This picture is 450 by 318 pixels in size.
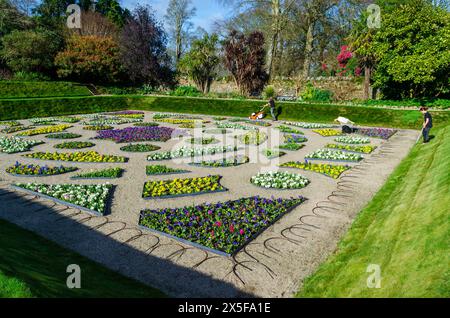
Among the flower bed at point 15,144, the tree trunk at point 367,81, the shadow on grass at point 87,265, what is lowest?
the shadow on grass at point 87,265

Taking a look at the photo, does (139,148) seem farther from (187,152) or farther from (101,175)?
(101,175)

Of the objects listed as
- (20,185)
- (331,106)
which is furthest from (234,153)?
(331,106)

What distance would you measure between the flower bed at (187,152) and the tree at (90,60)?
30.6 meters

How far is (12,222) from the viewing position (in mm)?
7535

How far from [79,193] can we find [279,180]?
6.00m

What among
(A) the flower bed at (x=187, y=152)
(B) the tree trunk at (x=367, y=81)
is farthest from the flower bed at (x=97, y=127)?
(B) the tree trunk at (x=367, y=81)

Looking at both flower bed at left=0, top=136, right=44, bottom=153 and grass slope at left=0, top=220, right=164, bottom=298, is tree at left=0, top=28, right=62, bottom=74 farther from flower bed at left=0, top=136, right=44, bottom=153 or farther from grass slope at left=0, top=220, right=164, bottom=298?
grass slope at left=0, top=220, right=164, bottom=298

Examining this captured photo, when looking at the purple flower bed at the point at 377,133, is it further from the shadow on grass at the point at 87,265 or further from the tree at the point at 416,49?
the shadow on grass at the point at 87,265

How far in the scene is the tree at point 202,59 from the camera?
3938 centimetres

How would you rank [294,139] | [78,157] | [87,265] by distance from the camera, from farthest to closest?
[294,139]
[78,157]
[87,265]

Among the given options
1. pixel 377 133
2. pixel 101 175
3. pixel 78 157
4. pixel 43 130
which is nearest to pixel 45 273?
pixel 101 175

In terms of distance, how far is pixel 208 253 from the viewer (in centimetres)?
647

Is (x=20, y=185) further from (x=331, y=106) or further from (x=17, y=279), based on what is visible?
(x=331, y=106)

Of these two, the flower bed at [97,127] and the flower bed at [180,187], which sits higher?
the flower bed at [97,127]
